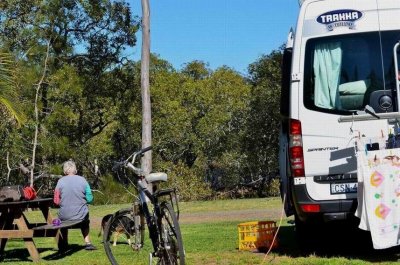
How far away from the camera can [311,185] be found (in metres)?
6.88

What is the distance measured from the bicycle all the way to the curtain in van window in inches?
83.7

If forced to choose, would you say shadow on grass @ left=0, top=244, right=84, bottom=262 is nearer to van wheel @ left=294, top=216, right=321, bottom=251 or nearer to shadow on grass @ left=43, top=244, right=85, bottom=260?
shadow on grass @ left=43, top=244, right=85, bottom=260

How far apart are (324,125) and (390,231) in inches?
52.7

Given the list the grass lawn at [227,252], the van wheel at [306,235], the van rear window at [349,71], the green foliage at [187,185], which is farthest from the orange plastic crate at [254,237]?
the green foliage at [187,185]

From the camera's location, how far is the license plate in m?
6.76

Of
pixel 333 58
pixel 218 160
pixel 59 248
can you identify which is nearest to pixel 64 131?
pixel 218 160

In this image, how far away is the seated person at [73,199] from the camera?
8844 mm

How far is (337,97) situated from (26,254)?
5.31 metres

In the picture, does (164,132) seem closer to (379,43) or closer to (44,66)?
(44,66)

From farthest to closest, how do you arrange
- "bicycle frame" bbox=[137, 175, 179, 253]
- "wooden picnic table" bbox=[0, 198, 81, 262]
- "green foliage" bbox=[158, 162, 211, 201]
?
"green foliage" bbox=[158, 162, 211, 201], "wooden picnic table" bbox=[0, 198, 81, 262], "bicycle frame" bbox=[137, 175, 179, 253]

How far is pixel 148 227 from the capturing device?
644cm

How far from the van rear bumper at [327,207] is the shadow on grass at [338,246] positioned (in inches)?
15.5

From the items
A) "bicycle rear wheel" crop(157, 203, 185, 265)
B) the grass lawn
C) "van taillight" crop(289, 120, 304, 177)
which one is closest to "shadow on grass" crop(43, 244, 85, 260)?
the grass lawn

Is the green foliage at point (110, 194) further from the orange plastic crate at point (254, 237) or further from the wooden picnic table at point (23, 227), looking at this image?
the orange plastic crate at point (254, 237)
